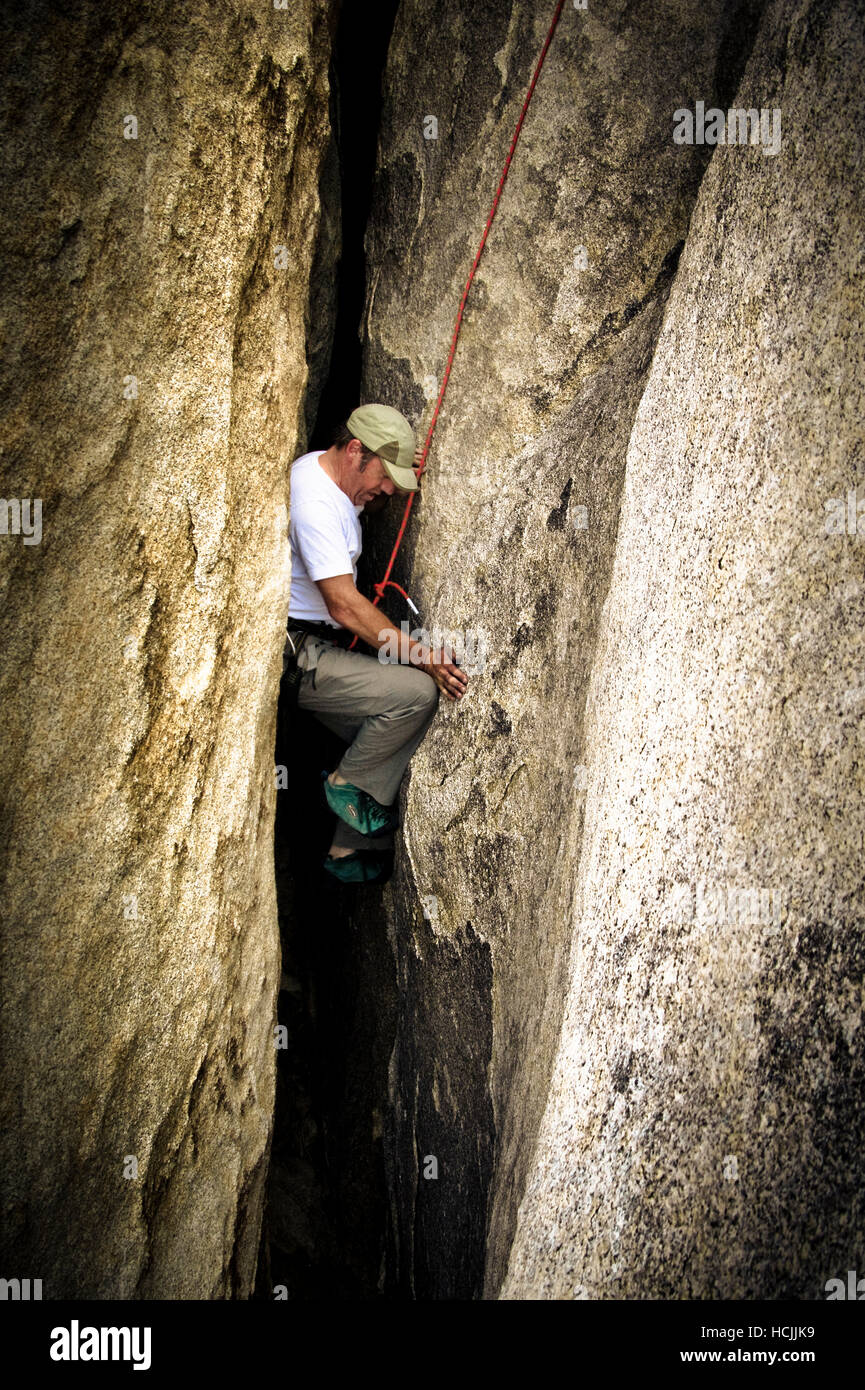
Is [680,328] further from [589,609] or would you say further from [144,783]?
[144,783]

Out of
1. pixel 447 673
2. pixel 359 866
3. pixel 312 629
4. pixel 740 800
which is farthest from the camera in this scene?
pixel 359 866

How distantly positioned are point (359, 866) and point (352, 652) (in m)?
1.15

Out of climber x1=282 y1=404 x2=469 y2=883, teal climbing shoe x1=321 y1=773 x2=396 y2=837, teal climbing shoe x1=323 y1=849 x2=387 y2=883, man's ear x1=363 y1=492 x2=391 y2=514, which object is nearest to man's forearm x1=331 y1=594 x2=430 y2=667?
climber x1=282 y1=404 x2=469 y2=883

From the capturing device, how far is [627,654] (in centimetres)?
328

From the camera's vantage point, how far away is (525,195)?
4.20 metres

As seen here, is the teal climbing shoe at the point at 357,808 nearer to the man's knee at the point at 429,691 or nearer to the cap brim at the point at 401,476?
the man's knee at the point at 429,691

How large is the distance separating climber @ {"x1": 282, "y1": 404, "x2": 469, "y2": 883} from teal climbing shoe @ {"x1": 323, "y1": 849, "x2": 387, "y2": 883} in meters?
0.10

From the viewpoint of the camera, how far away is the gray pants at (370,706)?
4.52m

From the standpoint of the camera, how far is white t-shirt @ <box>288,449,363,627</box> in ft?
14.2

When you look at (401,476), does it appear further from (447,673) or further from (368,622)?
(447,673)

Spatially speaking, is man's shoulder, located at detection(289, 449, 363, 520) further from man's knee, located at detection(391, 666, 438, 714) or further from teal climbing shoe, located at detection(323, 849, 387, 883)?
teal climbing shoe, located at detection(323, 849, 387, 883)

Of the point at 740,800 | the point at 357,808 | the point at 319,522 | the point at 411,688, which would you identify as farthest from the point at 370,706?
the point at 740,800

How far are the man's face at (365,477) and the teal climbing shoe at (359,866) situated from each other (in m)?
1.80
